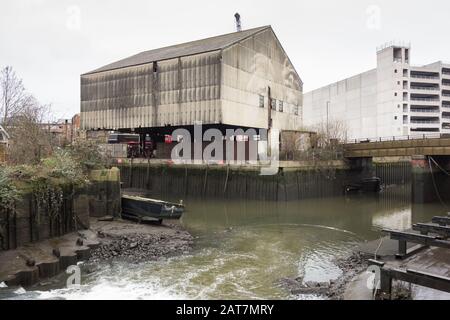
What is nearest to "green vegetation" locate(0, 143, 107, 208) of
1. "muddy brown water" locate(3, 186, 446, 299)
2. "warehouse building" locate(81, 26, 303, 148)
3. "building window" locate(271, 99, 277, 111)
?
"muddy brown water" locate(3, 186, 446, 299)

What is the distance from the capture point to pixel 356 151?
33.6m

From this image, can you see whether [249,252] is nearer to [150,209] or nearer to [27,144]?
[150,209]

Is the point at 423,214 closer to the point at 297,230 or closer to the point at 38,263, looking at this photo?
the point at 297,230

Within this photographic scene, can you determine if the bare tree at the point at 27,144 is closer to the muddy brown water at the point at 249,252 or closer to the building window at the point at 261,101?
the muddy brown water at the point at 249,252

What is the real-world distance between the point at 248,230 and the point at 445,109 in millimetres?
69968

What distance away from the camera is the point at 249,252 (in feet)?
45.9

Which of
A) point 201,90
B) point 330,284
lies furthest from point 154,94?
point 330,284

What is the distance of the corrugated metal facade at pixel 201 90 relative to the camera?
101 feet

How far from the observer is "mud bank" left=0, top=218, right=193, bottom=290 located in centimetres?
992

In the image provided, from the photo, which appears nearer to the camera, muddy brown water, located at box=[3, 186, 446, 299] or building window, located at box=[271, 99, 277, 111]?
muddy brown water, located at box=[3, 186, 446, 299]

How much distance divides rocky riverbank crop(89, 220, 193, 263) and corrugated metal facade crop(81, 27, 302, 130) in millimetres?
15275

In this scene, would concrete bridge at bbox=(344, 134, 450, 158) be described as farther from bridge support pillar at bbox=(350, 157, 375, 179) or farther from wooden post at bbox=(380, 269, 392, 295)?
wooden post at bbox=(380, 269, 392, 295)

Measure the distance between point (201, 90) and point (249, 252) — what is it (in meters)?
19.9

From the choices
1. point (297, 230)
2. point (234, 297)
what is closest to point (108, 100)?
point (297, 230)
